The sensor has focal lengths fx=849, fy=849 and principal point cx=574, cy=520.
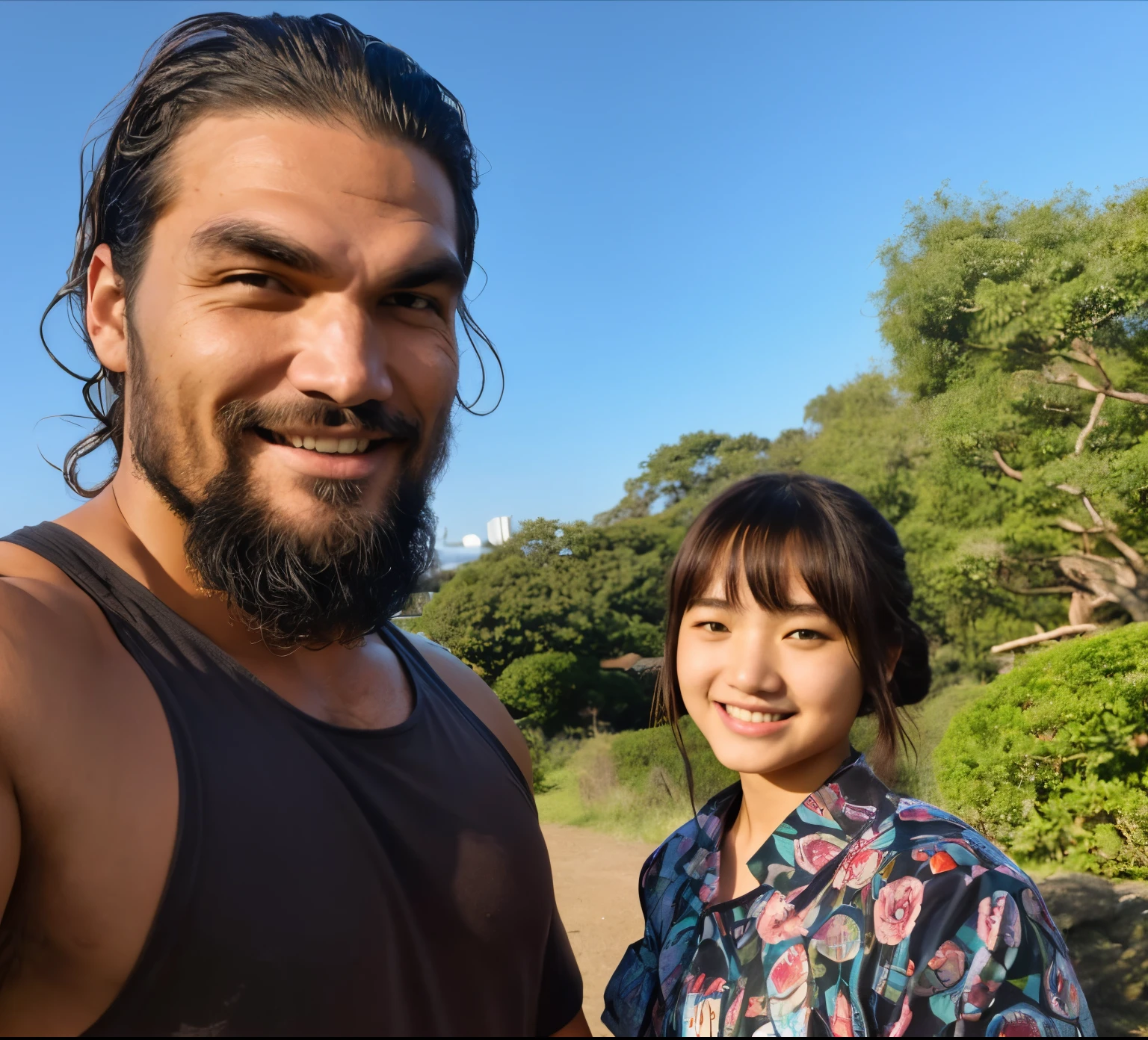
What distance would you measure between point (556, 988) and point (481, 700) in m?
0.58

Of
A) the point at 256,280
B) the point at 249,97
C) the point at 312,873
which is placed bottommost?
the point at 312,873

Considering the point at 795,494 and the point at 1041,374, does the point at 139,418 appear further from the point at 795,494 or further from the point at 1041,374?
the point at 1041,374

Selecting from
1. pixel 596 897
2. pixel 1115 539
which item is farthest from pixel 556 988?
pixel 1115 539

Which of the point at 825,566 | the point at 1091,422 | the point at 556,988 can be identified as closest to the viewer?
the point at 556,988

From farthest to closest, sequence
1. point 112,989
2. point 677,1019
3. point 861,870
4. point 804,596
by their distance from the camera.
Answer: point 804,596
point 677,1019
point 861,870
point 112,989

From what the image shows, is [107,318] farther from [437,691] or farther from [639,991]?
[639,991]

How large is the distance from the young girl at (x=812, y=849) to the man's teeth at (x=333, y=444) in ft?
2.78

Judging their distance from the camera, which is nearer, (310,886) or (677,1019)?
(310,886)

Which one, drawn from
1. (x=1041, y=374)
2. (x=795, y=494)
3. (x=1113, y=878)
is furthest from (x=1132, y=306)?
(x=795, y=494)

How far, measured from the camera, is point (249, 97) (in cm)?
142

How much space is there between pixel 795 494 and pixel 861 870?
783 millimetres

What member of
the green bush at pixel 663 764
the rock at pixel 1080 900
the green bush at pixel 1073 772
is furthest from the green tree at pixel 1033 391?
the rock at pixel 1080 900

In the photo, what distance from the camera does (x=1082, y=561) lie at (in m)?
9.59

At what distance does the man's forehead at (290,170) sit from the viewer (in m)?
1.35
